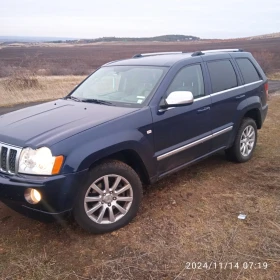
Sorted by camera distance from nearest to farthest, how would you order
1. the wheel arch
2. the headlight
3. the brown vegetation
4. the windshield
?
the headlight → the wheel arch → the windshield → the brown vegetation

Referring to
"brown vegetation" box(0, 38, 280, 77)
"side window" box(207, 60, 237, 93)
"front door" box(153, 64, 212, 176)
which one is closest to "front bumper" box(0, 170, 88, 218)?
"front door" box(153, 64, 212, 176)

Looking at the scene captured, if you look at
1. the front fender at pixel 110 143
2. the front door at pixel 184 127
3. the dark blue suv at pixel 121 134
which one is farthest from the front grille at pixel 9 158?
the front door at pixel 184 127

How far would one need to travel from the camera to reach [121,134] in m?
3.35

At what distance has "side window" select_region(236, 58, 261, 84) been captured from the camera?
17.2 feet

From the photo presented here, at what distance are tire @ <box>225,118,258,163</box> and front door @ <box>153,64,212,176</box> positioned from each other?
0.79 m

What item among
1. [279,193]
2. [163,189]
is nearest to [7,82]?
[163,189]

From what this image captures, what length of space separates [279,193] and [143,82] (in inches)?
85.5

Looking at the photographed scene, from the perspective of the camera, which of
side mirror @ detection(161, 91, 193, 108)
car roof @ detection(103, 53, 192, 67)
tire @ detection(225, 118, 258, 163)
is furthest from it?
tire @ detection(225, 118, 258, 163)

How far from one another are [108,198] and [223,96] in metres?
2.30

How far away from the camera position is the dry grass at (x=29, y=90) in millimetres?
13337

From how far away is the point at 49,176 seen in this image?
9.62 feet

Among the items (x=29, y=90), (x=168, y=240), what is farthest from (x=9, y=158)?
(x=29, y=90)

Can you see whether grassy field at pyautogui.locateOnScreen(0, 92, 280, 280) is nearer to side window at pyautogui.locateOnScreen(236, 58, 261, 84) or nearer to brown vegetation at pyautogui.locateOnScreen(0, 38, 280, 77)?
side window at pyautogui.locateOnScreen(236, 58, 261, 84)

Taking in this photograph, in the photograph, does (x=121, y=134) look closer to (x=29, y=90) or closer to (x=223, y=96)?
(x=223, y=96)
